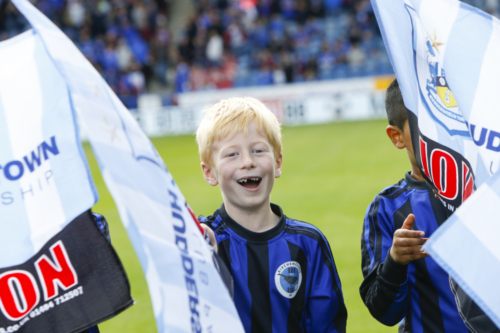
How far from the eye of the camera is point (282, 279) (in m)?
1.94

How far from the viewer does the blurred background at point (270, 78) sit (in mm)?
7941

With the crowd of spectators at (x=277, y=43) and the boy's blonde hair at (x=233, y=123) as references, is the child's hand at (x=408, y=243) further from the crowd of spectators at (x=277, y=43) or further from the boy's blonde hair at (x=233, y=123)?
the crowd of spectators at (x=277, y=43)

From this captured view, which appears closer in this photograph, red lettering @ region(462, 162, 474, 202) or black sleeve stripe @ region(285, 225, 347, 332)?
red lettering @ region(462, 162, 474, 202)

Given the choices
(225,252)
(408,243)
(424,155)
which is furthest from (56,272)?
(424,155)

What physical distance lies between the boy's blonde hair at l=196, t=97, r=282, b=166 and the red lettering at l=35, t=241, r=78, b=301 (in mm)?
635

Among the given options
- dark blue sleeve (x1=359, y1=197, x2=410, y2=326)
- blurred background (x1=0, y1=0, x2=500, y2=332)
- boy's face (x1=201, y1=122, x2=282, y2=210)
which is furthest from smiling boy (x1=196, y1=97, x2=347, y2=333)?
blurred background (x1=0, y1=0, x2=500, y2=332)

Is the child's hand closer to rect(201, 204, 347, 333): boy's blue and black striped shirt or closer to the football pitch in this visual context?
rect(201, 204, 347, 333): boy's blue and black striped shirt

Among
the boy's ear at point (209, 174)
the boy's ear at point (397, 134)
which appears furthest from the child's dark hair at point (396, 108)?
the boy's ear at point (209, 174)

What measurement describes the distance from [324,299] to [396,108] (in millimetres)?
734

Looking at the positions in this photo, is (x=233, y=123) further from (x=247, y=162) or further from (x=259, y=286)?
(x=259, y=286)

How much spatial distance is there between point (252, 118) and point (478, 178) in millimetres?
788

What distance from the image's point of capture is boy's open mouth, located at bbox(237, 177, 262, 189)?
1.97 meters

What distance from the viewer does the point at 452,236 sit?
3.80ft

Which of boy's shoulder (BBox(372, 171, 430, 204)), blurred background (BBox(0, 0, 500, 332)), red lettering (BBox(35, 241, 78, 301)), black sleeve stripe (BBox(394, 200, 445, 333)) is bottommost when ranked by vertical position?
blurred background (BBox(0, 0, 500, 332))
